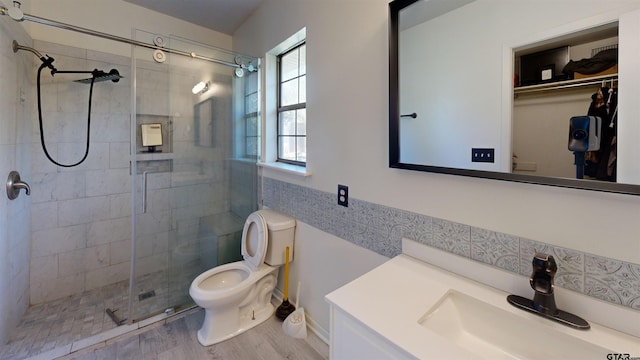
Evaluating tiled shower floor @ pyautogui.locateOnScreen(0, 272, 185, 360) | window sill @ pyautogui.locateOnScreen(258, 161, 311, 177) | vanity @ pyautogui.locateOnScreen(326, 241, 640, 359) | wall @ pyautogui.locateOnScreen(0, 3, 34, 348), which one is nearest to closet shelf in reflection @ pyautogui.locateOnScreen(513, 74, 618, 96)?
vanity @ pyautogui.locateOnScreen(326, 241, 640, 359)

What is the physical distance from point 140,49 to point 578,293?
264 centimetres

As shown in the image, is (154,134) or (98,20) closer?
(154,134)

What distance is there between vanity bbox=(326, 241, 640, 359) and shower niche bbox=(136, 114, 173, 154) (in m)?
1.82

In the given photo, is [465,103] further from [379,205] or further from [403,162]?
[379,205]

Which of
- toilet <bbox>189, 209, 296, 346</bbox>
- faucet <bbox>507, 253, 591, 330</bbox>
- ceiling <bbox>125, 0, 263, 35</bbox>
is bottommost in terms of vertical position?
toilet <bbox>189, 209, 296, 346</bbox>

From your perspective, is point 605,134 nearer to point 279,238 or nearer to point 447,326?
point 447,326

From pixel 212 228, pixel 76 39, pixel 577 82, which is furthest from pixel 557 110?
pixel 76 39

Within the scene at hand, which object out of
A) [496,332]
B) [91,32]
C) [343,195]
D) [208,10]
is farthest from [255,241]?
[208,10]

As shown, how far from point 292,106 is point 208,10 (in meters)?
1.26

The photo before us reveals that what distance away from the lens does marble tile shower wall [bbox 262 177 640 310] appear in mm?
803

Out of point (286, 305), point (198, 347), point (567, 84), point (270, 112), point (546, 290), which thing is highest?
point (270, 112)

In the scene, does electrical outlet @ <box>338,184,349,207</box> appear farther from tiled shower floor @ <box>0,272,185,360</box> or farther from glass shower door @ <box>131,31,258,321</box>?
tiled shower floor @ <box>0,272,185,360</box>

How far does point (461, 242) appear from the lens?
1122mm

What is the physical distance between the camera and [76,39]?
7.55ft
